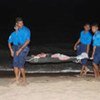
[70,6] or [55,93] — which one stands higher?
[70,6]

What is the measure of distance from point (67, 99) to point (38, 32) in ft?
59.7

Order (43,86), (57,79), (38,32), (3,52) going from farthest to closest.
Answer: (38,32), (3,52), (57,79), (43,86)

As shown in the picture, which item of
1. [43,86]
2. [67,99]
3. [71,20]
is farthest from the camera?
[71,20]

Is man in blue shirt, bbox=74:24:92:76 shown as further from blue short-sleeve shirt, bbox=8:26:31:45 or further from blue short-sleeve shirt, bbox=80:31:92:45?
blue short-sleeve shirt, bbox=8:26:31:45

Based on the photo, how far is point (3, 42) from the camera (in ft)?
72.7

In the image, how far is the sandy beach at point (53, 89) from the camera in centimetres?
862

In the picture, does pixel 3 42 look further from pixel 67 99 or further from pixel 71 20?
pixel 67 99

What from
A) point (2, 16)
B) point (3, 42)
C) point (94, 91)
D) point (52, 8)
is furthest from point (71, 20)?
point (94, 91)

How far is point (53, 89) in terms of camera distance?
9.44 m

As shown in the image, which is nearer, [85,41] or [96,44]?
[96,44]

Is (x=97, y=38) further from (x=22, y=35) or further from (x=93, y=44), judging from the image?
(x=22, y=35)

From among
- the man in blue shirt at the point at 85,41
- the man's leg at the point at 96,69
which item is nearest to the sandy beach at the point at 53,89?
the man's leg at the point at 96,69

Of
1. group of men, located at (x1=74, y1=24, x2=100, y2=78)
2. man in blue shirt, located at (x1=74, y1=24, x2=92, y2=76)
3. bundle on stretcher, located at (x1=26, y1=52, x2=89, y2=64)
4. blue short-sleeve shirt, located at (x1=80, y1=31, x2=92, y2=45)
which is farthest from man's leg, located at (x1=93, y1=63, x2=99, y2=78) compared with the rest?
blue short-sleeve shirt, located at (x1=80, y1=31, x2=92, y2=45)

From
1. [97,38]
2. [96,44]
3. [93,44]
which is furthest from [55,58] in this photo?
[97,38]
